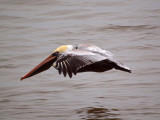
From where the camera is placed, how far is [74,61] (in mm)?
5090

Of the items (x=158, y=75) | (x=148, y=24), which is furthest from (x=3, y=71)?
(x=148, y=24)

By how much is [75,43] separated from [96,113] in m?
3.43

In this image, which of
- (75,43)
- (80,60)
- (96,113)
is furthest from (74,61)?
(75,43)

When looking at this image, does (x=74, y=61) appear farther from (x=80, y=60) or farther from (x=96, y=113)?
(x=96, y=113)

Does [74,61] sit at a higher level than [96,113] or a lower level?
higher

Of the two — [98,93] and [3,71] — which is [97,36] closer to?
[3,71]

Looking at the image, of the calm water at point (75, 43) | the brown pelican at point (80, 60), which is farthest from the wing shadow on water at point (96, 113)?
the brown pelican at point (80, 60)

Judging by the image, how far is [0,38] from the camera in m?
9.11

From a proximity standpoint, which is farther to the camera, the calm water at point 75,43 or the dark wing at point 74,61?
the calm water at point 75,43

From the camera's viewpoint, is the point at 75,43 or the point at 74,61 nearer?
the point at 74,61

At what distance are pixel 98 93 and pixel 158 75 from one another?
3.49 ft

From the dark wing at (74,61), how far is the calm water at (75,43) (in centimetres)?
56

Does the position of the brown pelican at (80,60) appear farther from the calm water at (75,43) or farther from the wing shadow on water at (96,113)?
the wing shadow on water at (96,113)

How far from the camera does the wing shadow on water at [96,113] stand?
4997mm
